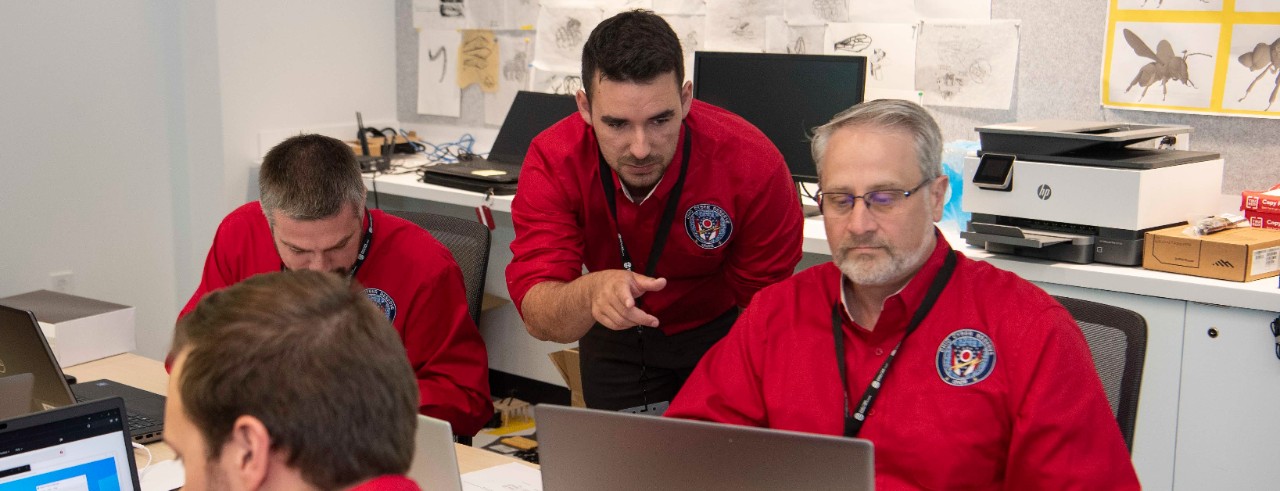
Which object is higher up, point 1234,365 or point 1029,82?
point 1029,82

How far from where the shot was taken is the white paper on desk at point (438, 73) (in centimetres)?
386

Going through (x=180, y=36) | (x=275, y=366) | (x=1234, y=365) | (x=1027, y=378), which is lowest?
(x=1234, y=365)

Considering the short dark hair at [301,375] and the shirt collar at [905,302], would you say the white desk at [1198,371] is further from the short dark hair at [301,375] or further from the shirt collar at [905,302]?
the short dark hair at [301,375]

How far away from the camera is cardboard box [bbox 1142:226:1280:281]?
2170mm

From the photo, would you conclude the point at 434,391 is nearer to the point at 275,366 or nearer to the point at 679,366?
the point at 679,366

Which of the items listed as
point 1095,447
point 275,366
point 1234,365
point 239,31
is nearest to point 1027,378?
point 1095,447

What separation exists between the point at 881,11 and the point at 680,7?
1.99 ft

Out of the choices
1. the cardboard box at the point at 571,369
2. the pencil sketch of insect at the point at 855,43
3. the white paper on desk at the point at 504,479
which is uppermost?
the pencil sketch of insect at the point at 855,43

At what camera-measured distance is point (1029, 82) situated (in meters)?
2.79

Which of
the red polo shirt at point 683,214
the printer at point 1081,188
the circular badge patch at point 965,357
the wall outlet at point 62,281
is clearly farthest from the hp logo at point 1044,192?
the wall outlet at point 62,281

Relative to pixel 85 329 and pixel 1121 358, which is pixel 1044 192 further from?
pixel 85 329

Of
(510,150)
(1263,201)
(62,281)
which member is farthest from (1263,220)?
(62,281)

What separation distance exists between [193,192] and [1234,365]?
2.85 metres

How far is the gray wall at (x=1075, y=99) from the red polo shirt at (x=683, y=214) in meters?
1.03
